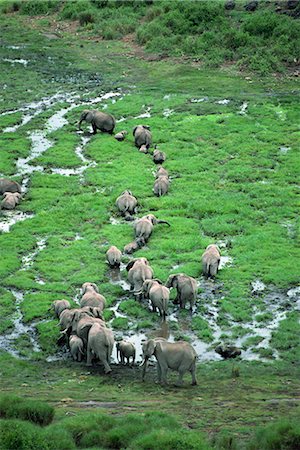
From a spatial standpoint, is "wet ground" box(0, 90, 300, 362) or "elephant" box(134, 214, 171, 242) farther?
"elephant" box(134, 214, 171, 242)

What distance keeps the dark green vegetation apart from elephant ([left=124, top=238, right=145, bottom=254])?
21947 millimetres

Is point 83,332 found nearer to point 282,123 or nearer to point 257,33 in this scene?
point 282,123

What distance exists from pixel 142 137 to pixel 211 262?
11.9 metres

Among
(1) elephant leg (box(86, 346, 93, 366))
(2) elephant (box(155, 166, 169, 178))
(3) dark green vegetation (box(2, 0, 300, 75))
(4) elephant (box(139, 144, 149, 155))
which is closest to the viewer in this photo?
(1) elephant leg (box(86, 346, 93, 366))

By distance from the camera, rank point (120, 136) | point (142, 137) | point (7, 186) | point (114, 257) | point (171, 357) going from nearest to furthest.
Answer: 1. point (171, 357)
2. point (114, 257)
3. point (7, 186)
4. point (142, 137)
5. point (120, 136)

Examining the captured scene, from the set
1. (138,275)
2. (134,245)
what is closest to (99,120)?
(134,245)

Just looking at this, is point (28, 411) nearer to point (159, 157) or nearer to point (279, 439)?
point (279, 439)

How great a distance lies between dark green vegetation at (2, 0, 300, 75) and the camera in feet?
149

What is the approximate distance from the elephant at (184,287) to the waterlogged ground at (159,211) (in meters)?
0.36

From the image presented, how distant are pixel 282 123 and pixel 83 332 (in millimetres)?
20591

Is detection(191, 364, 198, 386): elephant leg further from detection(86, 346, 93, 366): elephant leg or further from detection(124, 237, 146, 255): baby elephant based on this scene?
detection(124, 237, 146, 255): baby elephant

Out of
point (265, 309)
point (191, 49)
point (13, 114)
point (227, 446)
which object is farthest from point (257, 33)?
point (227, 446)

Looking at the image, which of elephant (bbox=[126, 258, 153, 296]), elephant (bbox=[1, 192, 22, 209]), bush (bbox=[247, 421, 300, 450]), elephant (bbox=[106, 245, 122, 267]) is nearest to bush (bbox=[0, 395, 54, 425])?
bush (bbox=[247, 421, 300, 450])

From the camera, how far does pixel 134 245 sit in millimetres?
24156
